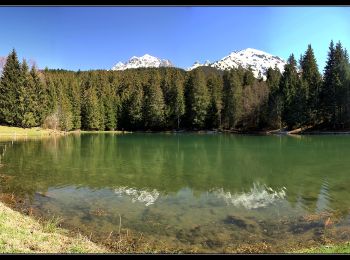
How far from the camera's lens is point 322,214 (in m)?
17.3

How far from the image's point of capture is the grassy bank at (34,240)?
10117mm

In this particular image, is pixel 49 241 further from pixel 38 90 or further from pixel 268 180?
pixel 38 90

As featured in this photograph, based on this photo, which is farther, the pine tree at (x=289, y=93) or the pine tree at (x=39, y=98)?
the pine tree at (x=39, y=98)

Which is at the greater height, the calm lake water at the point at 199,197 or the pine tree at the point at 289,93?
the pine tree at the point at 289,93

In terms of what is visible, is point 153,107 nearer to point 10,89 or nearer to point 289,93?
point 289,93

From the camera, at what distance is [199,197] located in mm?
21234

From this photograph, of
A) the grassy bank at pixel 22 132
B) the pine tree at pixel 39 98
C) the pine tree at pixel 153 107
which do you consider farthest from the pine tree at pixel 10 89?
the pine tree at pixel 153 107

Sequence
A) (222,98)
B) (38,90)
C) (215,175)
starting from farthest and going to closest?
(222,98) → (38,90) → (215,175)

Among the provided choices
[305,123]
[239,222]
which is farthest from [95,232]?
[305,123]

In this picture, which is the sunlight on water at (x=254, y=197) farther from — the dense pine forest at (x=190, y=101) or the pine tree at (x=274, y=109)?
the pine tree at (x=274, y=109)

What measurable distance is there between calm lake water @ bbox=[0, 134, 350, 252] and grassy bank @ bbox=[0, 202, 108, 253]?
225 cm

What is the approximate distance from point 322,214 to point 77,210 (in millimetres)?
11640

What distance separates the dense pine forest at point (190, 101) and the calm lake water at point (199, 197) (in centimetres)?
5253

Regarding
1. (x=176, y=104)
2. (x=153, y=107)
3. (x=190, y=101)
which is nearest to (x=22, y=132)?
(x=153, y=107)
